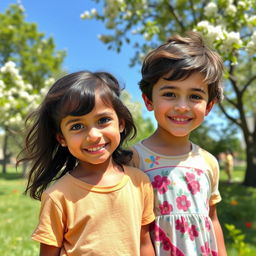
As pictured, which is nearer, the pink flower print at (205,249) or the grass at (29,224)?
the pink flower print at (205,249)

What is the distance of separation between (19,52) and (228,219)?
15910mm

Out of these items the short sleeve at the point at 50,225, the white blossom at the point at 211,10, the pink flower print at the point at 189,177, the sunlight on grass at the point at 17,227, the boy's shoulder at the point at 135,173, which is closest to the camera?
the short sleeve at the point at 50,225

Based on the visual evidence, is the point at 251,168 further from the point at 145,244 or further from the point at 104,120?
the point at 104,120

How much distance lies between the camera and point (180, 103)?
5.13 ft

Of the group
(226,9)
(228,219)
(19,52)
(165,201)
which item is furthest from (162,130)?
(19,52)

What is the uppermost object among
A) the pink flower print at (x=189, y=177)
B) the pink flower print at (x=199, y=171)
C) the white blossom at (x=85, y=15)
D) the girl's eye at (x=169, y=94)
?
the white blossom at (x=85, y=15)

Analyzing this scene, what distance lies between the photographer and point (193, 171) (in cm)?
168

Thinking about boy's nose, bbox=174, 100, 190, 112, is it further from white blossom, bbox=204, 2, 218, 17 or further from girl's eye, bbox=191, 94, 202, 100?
white blossom, bbox=204, 2, 218, 17

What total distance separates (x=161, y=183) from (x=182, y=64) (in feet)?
2.00

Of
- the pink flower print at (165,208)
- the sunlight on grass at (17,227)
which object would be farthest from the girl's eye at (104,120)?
the sunlight on grass at (17,227)

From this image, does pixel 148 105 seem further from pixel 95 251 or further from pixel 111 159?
pixel 95 251

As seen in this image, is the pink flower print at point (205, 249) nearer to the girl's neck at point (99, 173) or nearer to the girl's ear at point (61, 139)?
the girl's neck at point (99, 173)

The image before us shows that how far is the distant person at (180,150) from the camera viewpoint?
1562 mm

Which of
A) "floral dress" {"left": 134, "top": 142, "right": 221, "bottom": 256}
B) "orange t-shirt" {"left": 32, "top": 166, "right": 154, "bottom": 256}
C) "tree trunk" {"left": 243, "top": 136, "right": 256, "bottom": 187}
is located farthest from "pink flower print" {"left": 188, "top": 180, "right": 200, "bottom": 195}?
"tree trunk" {"left": 243, "top": 136, "right": 256, "bottom": 187}
